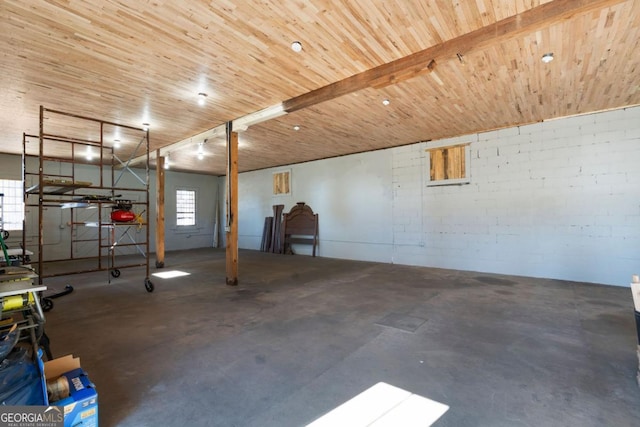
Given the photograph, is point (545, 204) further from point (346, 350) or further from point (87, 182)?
point (87, 182)

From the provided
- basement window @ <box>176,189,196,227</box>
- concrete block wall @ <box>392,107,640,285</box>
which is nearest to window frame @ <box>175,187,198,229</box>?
basement window @ <box>176,189,196,227</box>

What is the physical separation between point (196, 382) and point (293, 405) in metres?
0.82

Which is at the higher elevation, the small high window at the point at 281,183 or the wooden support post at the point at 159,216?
the small high window at the point at 281,183

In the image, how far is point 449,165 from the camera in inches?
282

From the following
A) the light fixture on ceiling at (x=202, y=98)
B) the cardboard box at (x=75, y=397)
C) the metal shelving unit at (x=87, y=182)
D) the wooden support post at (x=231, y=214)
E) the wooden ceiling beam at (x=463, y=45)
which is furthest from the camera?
Answer: the wooden support post at (x=231, y=214)

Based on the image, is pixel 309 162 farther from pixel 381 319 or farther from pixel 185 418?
pixel 185 418

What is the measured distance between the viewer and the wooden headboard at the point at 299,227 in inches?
382

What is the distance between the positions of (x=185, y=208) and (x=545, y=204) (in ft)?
38.0

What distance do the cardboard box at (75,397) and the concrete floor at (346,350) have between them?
0.26 metres

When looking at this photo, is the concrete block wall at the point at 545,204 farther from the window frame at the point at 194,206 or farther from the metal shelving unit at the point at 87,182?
the window frame at the point at 194,206

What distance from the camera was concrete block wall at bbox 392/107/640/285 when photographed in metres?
5.30

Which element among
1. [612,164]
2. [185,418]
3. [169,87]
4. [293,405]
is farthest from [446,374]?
[612,164]

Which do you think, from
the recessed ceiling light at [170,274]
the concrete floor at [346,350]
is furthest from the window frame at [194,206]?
the concrete floor at [346,350]

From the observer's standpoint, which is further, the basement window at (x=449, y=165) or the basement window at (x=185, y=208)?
the basement window at (x=185, y=208)
